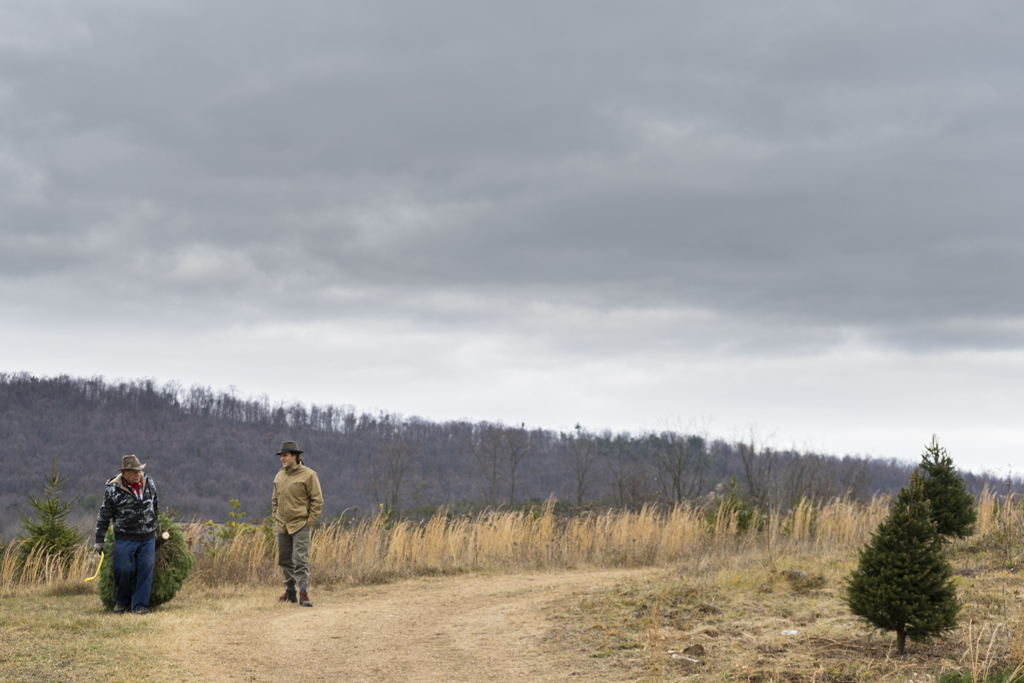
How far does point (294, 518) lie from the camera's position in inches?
394

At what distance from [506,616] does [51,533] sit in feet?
27.3

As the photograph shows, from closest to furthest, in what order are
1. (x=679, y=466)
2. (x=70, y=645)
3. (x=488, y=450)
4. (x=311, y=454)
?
1. (x=70, y=645)
2. (x=679, y=466)
3. (x=488, y=450)
4. (x=311, y=454)

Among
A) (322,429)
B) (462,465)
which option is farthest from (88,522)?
(322,429)

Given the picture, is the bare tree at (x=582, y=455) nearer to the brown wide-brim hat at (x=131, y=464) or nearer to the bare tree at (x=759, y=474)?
the bare tree at (x=759, y=474)

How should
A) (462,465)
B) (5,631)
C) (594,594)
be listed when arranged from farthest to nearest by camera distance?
(462,465)
(594,594)
(5,631)

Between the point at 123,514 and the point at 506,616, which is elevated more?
the point at 123,514

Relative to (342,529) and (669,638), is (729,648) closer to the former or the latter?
(669,638)

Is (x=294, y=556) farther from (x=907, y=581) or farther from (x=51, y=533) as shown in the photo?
(x=907, y=581)

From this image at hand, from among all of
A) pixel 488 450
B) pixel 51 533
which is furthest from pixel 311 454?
pixel 51 533

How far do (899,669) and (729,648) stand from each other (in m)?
1.35

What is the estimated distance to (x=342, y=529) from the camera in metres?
13.6

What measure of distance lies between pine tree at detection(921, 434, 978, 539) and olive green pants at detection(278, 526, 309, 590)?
8.24m

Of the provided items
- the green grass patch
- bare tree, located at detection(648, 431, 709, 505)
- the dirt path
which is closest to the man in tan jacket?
the dirt path

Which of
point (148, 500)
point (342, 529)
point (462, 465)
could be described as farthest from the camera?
point (462, 465)
